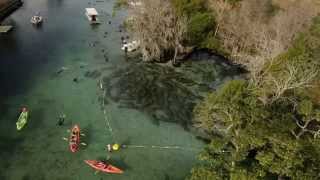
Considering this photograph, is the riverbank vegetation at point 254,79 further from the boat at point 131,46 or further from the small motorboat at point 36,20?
the small motorboat at point 36,20

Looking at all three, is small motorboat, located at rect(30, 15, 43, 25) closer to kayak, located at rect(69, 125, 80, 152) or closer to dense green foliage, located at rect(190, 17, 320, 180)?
kayak, located at rect(69, 125, 80, 152)

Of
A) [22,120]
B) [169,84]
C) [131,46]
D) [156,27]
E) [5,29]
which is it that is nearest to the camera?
[22,120]

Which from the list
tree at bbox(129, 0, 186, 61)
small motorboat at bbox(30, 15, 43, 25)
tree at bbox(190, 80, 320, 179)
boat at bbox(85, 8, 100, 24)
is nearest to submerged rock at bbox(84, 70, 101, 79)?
tree at bbox(129, 0, 186, 61)

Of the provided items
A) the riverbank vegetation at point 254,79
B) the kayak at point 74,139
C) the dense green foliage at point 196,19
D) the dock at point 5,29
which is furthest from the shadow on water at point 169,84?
the dock at point 5,29

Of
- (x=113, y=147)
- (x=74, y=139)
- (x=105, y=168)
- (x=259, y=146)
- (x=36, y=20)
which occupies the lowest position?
(x=105, y=168)

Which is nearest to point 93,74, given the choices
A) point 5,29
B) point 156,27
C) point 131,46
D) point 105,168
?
point 131,46

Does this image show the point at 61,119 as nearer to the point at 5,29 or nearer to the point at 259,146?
the point at 259,146
